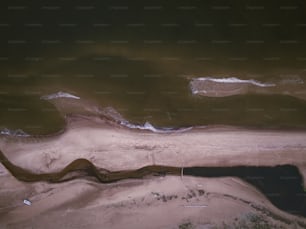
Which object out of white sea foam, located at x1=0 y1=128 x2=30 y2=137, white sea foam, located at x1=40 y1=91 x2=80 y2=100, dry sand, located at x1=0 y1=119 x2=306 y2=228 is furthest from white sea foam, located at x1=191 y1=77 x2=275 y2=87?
white sea foam, located at x1=0 y1=128 x2=30 y2=137

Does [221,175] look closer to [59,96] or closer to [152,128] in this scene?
[152,128]

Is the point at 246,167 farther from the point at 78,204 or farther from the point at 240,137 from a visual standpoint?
the point at 78,204

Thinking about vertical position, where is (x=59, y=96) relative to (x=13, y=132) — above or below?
above

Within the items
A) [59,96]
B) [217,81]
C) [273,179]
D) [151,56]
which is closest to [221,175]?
[273,179]

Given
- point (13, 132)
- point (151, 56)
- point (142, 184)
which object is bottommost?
point (142, 184)

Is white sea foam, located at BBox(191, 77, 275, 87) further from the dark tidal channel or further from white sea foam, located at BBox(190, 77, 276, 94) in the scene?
the dark tidal channel

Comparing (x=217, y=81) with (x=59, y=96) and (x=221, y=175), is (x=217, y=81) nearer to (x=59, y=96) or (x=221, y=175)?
(x=221, y=175)

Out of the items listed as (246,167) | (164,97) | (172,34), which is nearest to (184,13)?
(172,34)

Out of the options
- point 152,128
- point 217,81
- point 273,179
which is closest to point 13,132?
point 152,128
